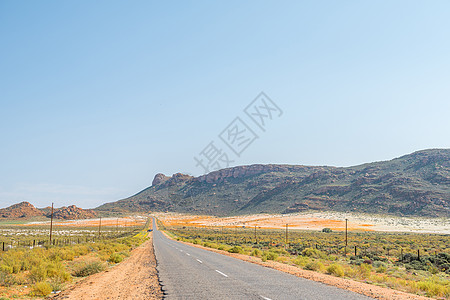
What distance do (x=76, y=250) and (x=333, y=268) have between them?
20.2 m

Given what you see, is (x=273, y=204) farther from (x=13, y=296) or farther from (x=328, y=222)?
(x=13, y=296)

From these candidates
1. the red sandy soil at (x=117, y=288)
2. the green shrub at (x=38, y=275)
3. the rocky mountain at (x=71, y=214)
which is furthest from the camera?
the rocky mountain at (x=71, y=214)

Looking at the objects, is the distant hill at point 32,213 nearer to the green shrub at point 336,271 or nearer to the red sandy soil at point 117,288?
the red sandy soil at point 117,288

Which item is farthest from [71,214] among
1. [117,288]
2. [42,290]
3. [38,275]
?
[117,288]

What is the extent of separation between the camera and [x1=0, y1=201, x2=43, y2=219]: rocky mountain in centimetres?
17450

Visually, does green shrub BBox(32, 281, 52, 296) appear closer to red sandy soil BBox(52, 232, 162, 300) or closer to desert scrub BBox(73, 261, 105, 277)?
red sandy soil BBox(52, 232, 162, 300)

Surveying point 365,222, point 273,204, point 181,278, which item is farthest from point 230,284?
point 273,204

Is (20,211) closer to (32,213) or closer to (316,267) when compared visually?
(32,213)

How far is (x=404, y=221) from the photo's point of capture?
93.6m

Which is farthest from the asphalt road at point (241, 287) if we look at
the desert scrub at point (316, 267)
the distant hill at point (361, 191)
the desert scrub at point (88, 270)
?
the distant hill at point (361, 191)

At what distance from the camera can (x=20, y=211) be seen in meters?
180

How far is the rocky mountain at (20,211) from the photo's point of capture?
17450cm

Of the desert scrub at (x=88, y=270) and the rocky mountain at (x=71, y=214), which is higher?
the desert scrub at (x=88, y=270)

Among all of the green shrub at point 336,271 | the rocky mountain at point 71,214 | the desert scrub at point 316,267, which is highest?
the green shrub at point 336,271
